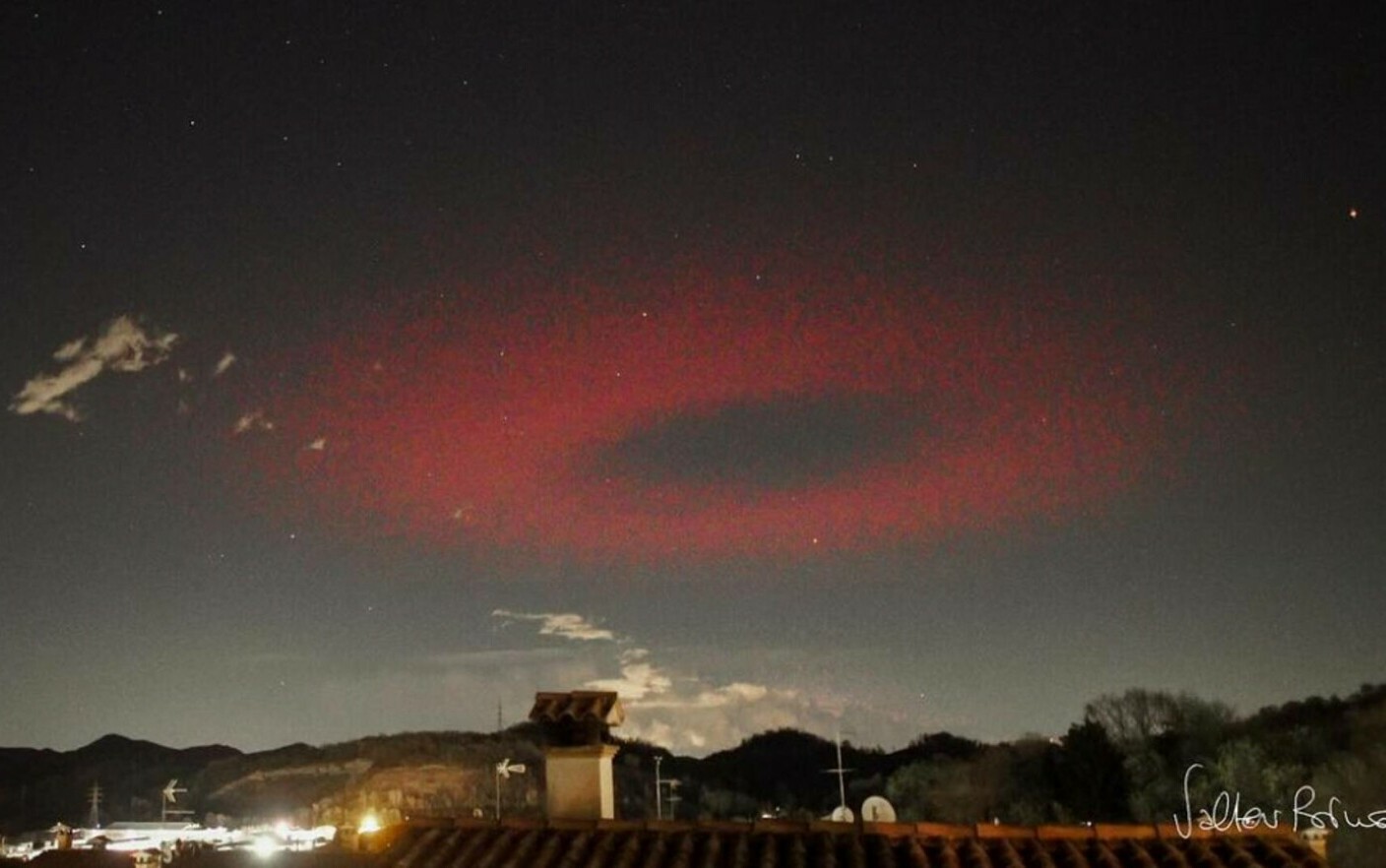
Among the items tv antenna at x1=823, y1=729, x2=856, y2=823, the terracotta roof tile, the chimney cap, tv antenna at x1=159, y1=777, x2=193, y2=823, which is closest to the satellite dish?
tv antenna at x1=823, y1=729, x2=856, y2=823

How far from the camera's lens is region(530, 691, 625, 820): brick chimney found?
11.9m

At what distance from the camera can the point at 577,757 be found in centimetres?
1196

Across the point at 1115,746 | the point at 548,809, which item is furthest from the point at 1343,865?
the point at 548,809

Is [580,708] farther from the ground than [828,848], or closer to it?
farther from the ground

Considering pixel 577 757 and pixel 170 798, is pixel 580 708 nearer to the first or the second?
pixel 577 757

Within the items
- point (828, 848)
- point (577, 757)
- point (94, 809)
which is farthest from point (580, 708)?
point (94, 809)

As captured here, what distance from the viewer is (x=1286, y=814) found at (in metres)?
36.4

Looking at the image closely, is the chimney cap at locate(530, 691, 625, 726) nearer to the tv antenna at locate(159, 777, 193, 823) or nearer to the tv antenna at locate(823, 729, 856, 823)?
the tv antenna at locate(823, 729, 856, 823)

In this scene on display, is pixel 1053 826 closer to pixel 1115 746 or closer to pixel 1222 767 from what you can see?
pixel 1222 767

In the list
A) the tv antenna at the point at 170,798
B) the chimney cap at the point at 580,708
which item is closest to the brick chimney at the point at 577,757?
the chimney cap at the point at 580,708

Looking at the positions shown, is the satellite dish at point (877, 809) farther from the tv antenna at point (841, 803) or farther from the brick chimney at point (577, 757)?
the brick chimney at point (577, 757)

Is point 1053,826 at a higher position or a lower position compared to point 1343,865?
higher

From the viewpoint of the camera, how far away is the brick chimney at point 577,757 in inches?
468

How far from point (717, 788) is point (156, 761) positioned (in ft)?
141
